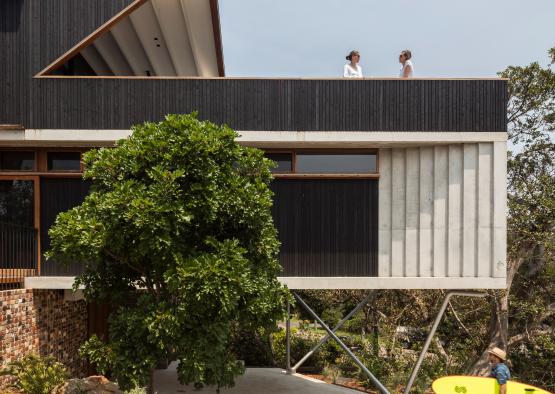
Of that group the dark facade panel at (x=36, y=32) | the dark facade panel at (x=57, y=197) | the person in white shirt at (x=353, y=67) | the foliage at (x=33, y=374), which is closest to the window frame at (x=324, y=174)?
the person in white shirt at (x=353, y=67)

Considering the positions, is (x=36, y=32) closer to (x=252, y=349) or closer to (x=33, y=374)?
(x=33, y=374)

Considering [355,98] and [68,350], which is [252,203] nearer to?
[355,98]

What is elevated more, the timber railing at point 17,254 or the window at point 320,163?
the window at point 320,163

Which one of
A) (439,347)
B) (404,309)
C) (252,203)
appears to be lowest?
(439,347)

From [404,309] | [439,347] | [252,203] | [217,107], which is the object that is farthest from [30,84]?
[439,347]

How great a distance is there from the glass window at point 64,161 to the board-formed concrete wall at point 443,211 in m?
6.73

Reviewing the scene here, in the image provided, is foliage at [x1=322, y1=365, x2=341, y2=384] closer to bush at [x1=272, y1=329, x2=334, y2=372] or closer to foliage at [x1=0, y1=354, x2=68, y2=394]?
bush at [x1=272, y1=329, x2=334, y2=372]

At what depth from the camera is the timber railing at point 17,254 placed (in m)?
8.96

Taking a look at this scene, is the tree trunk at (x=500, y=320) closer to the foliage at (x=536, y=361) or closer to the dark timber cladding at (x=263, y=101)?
the foliage at (x=536, y=361)

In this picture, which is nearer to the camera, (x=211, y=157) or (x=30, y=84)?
(x=211, y=157)

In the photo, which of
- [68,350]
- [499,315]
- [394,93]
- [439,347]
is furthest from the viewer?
[439,347]

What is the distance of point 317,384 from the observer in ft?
37.2

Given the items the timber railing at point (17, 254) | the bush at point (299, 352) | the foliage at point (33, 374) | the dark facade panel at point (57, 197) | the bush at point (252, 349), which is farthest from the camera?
the bush at point (299, 352)

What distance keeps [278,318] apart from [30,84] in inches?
284
